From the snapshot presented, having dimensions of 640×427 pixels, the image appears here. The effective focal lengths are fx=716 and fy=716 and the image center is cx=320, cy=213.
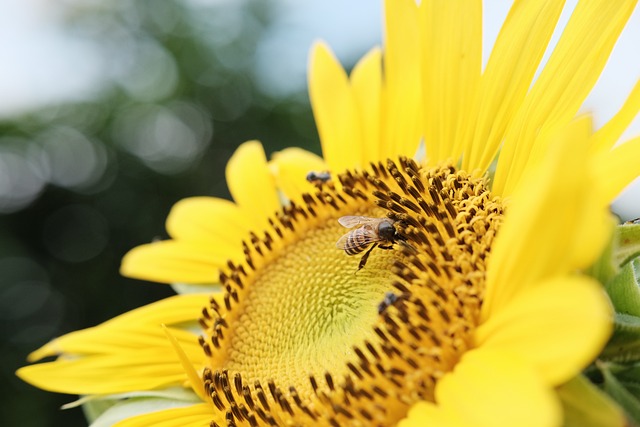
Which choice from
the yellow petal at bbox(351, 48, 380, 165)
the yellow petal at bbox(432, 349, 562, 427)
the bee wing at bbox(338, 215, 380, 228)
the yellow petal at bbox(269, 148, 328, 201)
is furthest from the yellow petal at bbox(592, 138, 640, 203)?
the yellow petal at bbox(269, 148, 328, 201)

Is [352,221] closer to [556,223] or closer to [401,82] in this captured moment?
[401,82]

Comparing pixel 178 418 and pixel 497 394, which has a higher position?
pixel 178 418

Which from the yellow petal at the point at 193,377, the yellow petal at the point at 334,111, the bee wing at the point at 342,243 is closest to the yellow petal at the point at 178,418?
the yellow petal at the point at 193,377

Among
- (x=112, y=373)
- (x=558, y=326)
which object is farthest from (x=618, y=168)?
(x=112, y=373)

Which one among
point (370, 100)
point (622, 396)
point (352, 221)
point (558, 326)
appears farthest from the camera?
point (370, 100)

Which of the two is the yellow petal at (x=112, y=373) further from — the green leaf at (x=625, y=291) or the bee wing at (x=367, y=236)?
the green leaf at (x=625, y=291)

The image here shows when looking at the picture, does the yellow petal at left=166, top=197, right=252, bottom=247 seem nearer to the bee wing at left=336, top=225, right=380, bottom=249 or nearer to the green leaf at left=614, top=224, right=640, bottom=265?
the bee wing at left=336, top=225, right=380, bottom=249

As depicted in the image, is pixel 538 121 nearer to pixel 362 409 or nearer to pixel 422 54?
pixel 422 54
